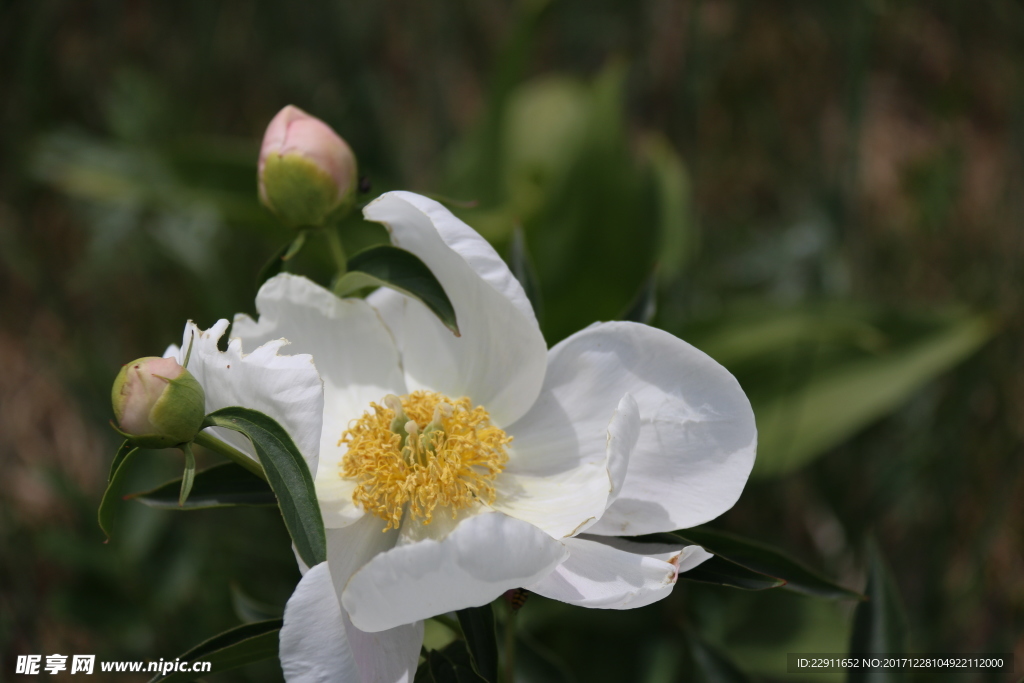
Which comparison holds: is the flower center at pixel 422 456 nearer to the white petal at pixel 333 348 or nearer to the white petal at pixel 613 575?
the white petal at pixel 333 348

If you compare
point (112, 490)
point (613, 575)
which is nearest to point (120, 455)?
point (112, 490)

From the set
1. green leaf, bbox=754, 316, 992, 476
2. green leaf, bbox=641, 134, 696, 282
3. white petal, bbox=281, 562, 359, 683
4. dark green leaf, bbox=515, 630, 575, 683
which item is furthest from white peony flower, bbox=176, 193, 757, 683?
green leaf, bbox=641, 134, 696, 282

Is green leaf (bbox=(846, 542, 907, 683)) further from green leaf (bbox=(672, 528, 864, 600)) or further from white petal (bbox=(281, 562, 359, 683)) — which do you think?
white petal (bbox=(281, 562, 359, 683))

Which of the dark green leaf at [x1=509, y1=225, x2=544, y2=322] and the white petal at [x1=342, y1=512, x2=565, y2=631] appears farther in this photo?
the dark green leaf at [x1=509, y1=225, x2=544, y2=322]

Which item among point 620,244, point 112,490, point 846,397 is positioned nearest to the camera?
point 112,490

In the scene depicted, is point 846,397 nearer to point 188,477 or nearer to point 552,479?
point 552,479

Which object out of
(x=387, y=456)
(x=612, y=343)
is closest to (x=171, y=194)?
(x=387, y=456)

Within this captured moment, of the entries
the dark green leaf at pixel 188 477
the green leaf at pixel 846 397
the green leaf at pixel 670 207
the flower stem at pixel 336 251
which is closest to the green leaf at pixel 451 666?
the dark green leaf at pixel 188 477
